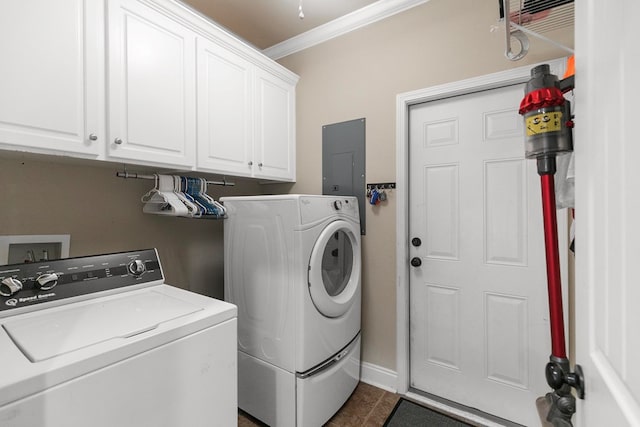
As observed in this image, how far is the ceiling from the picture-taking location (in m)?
2.05

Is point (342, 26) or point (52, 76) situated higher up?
point (342, 26)

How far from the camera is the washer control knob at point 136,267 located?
4.80 feet

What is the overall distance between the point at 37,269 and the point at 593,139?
1.80 meters

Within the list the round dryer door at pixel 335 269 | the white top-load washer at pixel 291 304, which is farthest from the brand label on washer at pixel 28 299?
the round dryer door at pixel 335 269

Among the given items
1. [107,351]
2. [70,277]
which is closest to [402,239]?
[107,351]

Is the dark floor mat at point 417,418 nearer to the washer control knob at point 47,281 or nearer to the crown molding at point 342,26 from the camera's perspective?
the washer control knob at point 47,281

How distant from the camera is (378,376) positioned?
218 centimetres

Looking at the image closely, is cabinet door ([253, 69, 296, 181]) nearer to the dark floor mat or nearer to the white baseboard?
the white baseboard

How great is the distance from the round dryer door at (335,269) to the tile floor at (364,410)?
0.63 metres

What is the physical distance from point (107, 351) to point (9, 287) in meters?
0.60

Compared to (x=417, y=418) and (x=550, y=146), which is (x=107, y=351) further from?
(x=417, y=418)

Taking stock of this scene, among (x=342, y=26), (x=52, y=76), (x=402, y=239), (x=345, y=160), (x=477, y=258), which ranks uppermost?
(x=342, y=26)

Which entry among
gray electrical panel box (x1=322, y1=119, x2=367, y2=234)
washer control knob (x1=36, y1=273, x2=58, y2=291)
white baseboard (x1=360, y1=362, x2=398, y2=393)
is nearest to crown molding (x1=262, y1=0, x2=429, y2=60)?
gray electrical panel box (x1=322, y1=119, x2=367, y2=234)

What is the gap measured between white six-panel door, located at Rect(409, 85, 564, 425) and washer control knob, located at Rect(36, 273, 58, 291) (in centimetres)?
195
